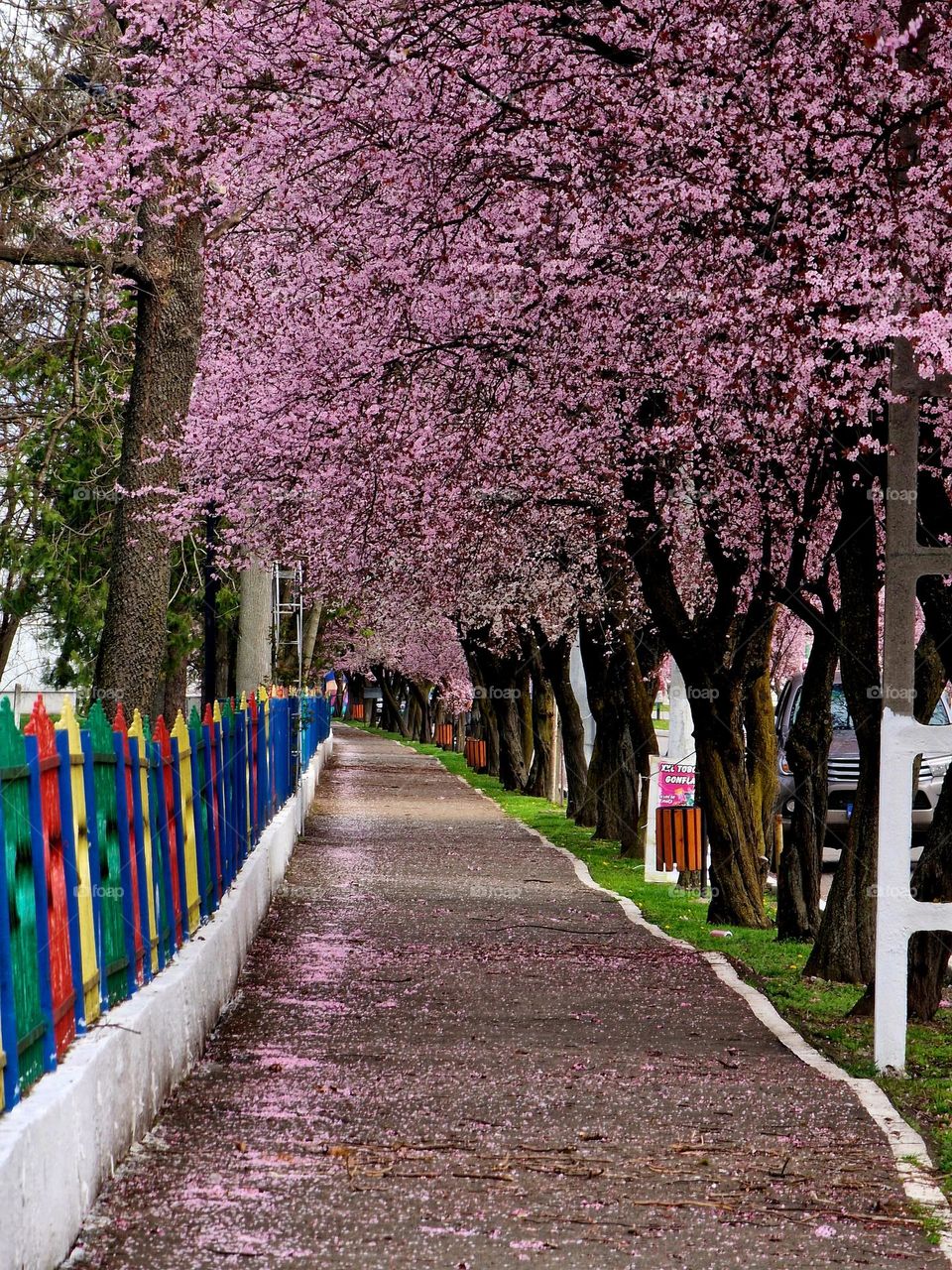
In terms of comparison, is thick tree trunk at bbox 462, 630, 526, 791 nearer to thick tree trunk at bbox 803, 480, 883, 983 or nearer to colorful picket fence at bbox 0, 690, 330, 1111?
thick tree trunk at bbox 803, 480, 883, 983

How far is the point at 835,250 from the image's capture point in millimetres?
9516

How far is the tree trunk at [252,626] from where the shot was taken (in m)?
24.6

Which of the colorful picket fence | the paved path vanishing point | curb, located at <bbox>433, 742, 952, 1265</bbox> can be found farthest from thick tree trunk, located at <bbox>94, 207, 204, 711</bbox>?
curb, located at <bbox>433, 742, 952, 1265</bbox>

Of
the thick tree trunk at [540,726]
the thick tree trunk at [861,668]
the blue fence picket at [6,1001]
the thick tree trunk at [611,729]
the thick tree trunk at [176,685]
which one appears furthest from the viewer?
the thick tree trunk at [540,726]

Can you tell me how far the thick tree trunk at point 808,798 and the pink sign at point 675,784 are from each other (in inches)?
166

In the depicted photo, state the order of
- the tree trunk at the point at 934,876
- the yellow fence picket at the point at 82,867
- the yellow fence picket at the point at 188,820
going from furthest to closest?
1. the tree trunk at the point at 934,876
2. the yellow fence picket at the point at 188,820
3. the yellow fence picket at the point at 82,867

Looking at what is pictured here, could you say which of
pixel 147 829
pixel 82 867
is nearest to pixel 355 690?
pixel 147 829

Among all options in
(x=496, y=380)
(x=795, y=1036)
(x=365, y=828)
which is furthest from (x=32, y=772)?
(x=365, y=828)

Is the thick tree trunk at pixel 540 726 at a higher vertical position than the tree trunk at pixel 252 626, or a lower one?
lower

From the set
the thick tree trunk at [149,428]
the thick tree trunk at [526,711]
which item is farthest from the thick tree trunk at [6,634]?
the thick tree trunk at [149,428]

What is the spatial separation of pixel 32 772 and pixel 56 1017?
94 cm

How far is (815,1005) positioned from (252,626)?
44.8 ft

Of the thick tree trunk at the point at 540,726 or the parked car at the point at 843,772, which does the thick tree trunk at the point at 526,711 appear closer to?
the thick tree trunk at the point at 540,726

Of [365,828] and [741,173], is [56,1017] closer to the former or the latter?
[741,173]
